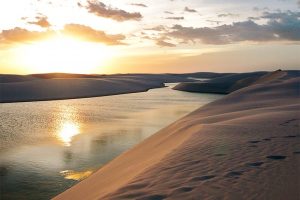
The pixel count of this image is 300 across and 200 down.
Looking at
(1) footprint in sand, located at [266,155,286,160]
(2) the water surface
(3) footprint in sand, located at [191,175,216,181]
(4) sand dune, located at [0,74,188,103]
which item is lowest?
(2) the water surface

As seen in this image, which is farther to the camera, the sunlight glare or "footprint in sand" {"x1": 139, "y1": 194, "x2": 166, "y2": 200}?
the sunlight glare

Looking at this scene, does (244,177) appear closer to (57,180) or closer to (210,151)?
(210,151)

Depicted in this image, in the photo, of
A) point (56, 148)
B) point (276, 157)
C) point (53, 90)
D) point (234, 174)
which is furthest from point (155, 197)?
point (53, 90)

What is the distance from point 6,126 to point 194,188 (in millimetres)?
24378

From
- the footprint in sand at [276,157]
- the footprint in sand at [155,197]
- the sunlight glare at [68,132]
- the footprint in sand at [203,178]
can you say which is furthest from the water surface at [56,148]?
the footprint in sand at [276,157]

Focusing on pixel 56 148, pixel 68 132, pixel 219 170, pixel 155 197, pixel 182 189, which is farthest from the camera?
pixel 68 132

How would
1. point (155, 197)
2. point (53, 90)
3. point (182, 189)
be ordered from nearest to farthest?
point (155, 197) < point (182, 189) < point (53, 90)

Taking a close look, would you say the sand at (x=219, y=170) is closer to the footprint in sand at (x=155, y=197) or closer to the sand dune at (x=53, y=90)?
the footprint in sand at (x=155, y=197)

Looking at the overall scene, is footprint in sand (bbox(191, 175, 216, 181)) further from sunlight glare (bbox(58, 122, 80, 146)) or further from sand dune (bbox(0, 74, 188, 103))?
sand dune (bbox(0, 74, 188, 103))

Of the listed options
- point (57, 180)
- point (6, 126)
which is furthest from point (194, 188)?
point (6, 126)

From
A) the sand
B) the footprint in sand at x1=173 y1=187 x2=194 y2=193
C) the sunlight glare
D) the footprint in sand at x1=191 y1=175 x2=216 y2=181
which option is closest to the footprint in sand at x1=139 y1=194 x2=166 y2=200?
the sand

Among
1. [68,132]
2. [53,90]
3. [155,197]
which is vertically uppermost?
[53,90]

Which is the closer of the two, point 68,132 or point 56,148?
point 56,148

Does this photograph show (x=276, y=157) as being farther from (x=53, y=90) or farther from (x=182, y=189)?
(x=53, y=90)
